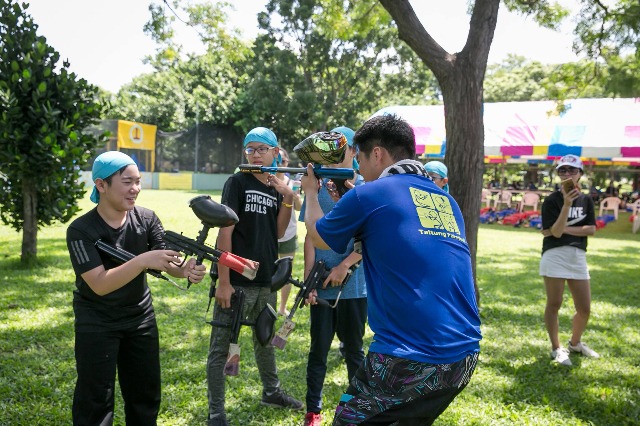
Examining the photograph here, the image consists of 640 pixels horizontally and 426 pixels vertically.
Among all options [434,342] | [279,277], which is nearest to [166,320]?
[279,277]

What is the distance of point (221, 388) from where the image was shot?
11.5ft

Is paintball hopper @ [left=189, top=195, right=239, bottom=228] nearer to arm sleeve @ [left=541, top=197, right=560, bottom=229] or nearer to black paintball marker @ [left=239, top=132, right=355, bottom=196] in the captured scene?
black paintball marker @ [left=239, top=132, right=355, bottom=196]

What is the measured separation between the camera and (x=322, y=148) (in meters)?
2.94

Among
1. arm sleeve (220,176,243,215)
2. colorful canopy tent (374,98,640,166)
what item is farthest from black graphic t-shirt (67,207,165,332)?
colorful canopy tent (374,98,640,166)

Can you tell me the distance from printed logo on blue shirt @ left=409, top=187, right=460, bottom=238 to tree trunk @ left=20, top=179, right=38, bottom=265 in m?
7.55

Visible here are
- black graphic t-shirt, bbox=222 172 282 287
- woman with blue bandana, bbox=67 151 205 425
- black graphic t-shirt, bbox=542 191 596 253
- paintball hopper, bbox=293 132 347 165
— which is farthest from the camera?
black graphic t-shirt, bbox=542 191 596 253

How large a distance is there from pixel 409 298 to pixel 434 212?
39 centimetres

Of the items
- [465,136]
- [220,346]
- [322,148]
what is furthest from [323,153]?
[465,136]

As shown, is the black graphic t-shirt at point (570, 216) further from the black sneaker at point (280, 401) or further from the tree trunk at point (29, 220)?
the tree trunk at point (29, 220)

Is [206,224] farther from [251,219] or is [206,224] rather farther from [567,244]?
[567,244]

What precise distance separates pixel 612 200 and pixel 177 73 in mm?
28840

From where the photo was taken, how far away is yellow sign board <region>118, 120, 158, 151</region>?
28.5 meters

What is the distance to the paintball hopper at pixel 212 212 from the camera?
2.54 metres

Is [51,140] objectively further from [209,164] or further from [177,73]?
[177,73]
